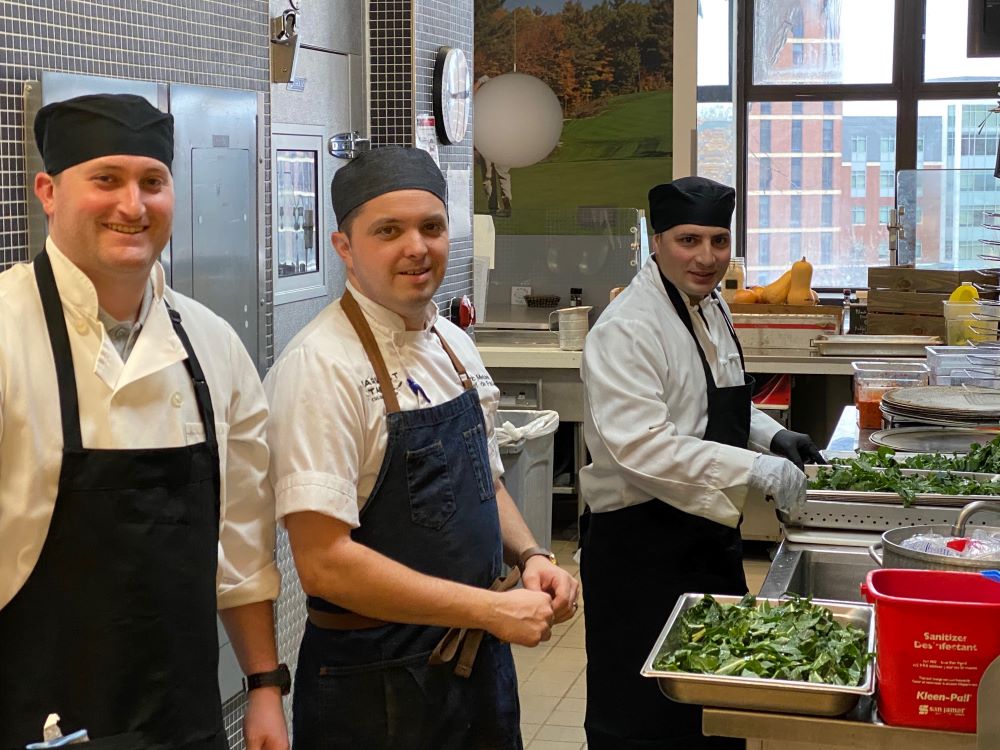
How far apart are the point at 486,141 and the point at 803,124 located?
394 cm

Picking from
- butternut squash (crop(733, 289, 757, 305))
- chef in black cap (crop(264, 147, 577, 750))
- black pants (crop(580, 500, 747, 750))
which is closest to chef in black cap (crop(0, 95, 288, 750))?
chef in black cap (crop(264, 147, 577, 750))

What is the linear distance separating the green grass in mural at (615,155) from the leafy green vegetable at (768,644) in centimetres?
684

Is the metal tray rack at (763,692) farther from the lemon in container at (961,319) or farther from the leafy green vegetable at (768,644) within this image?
the lemon in container at (961,319)

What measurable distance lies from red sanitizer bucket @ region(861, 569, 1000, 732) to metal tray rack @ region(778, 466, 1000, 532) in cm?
112

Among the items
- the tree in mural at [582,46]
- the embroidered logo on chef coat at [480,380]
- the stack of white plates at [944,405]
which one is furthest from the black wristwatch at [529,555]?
the tree in mural at [582,46]

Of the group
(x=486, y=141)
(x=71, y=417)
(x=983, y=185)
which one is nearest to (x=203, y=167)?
(x=71, y=417)

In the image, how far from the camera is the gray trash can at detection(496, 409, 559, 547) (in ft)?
16.9

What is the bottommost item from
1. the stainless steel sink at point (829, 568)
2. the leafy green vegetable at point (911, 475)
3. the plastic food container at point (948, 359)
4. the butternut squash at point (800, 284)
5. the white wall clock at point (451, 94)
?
the stainless steel sink at point (829, 568)

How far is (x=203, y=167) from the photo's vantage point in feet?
9.39

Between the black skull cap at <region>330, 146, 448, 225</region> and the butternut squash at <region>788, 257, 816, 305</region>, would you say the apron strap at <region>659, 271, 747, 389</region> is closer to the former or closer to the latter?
the black skull cap at <region>330, 146, 448, 225</region>

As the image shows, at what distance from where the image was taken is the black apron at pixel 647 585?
3361mm

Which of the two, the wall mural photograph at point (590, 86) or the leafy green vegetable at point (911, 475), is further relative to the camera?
the wall mural photograph at point (590, 86)

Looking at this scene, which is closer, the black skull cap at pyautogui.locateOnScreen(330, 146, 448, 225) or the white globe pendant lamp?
the black skull cap at pyautogui.locateOnScreen(330, 146, 448, 225)

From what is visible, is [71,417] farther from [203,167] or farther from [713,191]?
[713,191]
